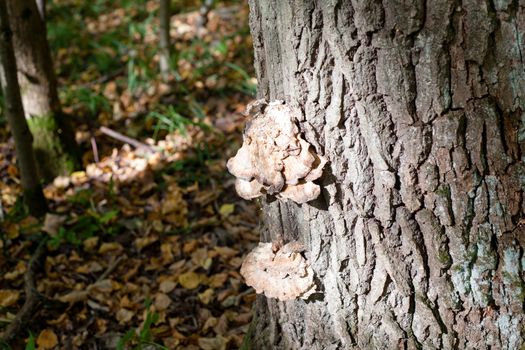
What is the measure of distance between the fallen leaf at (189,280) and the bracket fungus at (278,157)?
5.05 feet

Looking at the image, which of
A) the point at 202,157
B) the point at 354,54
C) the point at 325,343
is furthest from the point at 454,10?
the point at 202,157

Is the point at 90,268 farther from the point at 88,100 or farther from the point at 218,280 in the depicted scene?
the point at 88,100

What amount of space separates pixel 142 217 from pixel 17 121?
3.11 feet

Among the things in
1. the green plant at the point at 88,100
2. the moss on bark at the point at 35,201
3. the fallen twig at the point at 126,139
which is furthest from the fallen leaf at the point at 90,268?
the green plant at the point at 88,100

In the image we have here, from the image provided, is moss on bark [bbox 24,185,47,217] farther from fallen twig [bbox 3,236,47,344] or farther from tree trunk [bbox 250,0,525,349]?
tree trunk [bbox 250,0,525,349]

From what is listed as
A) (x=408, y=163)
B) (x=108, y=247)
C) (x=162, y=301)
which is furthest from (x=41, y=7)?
(x=408, y=163)

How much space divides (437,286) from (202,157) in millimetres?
2588

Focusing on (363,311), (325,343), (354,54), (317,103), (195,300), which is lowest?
(195,300)

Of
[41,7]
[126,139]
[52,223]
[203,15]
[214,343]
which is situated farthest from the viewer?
[203,15]

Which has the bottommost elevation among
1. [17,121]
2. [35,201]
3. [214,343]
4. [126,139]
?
[214,343]

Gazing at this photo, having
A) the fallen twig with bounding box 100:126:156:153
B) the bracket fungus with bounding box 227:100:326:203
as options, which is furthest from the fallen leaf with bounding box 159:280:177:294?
the bracket fungus with bounding box 227:100:326:203

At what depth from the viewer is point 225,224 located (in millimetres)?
3529

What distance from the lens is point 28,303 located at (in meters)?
2.86

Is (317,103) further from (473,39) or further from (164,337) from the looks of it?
(164,337)
